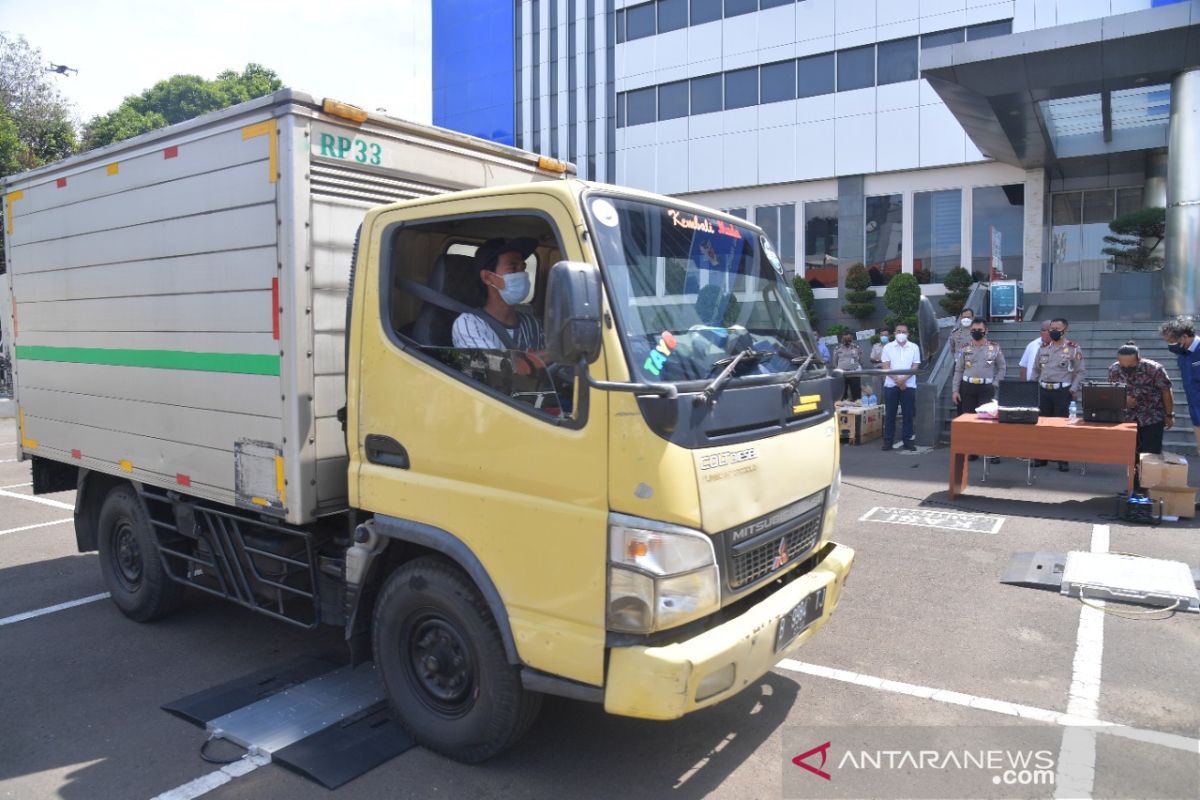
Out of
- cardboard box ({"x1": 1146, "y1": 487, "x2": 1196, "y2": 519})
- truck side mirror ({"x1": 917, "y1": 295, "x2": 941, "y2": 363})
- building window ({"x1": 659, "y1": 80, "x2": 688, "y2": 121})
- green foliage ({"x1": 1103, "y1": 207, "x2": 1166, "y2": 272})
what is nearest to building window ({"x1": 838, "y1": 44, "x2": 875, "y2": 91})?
building window ({"x1": 659, "y1": 80, "x2": 688, "y2": 121})

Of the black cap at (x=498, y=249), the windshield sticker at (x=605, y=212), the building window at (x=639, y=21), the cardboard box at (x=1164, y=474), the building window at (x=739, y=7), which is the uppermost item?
the building window at (x=639, y=21)

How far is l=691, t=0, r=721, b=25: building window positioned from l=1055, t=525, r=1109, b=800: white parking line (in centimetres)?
2472

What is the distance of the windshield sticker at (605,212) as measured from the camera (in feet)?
11.2

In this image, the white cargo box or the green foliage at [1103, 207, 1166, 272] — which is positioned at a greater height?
the green foliage at [1103, 207, 1166, 272]

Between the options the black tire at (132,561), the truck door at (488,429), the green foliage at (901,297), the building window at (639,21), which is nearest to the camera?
the truck door at (488,429)

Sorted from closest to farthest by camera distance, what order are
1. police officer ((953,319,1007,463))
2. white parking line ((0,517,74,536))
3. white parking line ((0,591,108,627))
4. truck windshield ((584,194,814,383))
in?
truck windshield ((584,194,814,383)), white parking line ((0,591,108,627)), white parking line ((0,517,74,536)), police officer ((953,319,1007,463))

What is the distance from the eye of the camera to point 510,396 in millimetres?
3520

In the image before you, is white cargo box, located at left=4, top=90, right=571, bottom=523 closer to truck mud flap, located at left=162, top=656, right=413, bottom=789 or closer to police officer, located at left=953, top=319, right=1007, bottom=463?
truck mud flap, located at left=162, top=656, right=413, bottom=789

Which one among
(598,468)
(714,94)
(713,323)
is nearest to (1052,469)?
(713,323)

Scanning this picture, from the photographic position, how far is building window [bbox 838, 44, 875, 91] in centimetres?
2367

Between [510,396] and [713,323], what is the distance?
0.97m

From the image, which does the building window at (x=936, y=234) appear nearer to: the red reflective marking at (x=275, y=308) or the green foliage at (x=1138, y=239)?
the green foliage at (x=1138, y=239)

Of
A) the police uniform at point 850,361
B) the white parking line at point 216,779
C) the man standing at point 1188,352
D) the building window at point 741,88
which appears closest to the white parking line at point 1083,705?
the white parking line at point 216,779

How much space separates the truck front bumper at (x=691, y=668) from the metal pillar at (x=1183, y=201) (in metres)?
15.7
